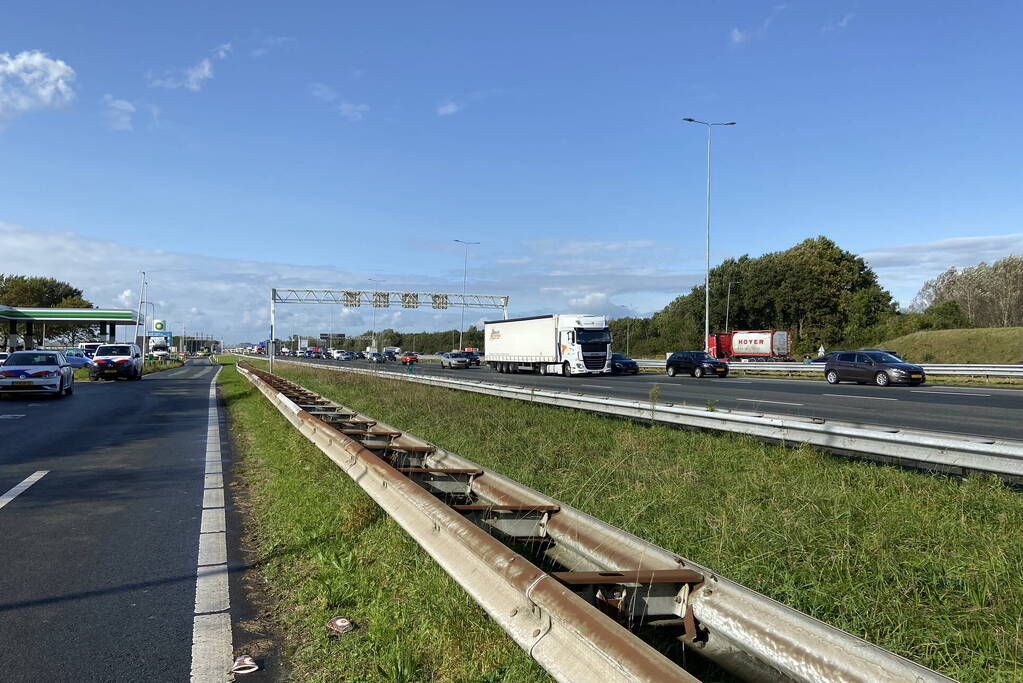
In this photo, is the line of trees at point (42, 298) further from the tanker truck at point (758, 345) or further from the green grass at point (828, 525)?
the green grass at point (828, 525)

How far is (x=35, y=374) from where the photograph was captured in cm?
2230

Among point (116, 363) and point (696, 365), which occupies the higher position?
point (116, 363)

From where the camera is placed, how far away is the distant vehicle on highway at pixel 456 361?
59.6m

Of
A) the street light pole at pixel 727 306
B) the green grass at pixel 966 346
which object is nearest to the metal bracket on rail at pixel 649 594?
the green grass at pixel 966 346

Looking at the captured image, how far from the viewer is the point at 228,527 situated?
664 cm

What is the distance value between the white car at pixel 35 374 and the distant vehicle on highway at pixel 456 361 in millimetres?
36616

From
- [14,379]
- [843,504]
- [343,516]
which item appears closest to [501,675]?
[343,516]

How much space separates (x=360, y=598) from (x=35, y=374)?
73.0 ft

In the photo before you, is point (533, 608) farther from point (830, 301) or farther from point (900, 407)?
point (830, 301)

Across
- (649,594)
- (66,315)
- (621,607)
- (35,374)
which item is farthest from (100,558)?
(66,315)

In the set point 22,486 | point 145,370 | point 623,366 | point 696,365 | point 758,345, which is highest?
point 758,345

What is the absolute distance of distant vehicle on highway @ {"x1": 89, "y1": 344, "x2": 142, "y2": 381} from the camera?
34.6 metres

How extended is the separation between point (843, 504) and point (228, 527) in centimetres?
533

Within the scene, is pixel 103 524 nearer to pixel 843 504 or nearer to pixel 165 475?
pixel 165 475
